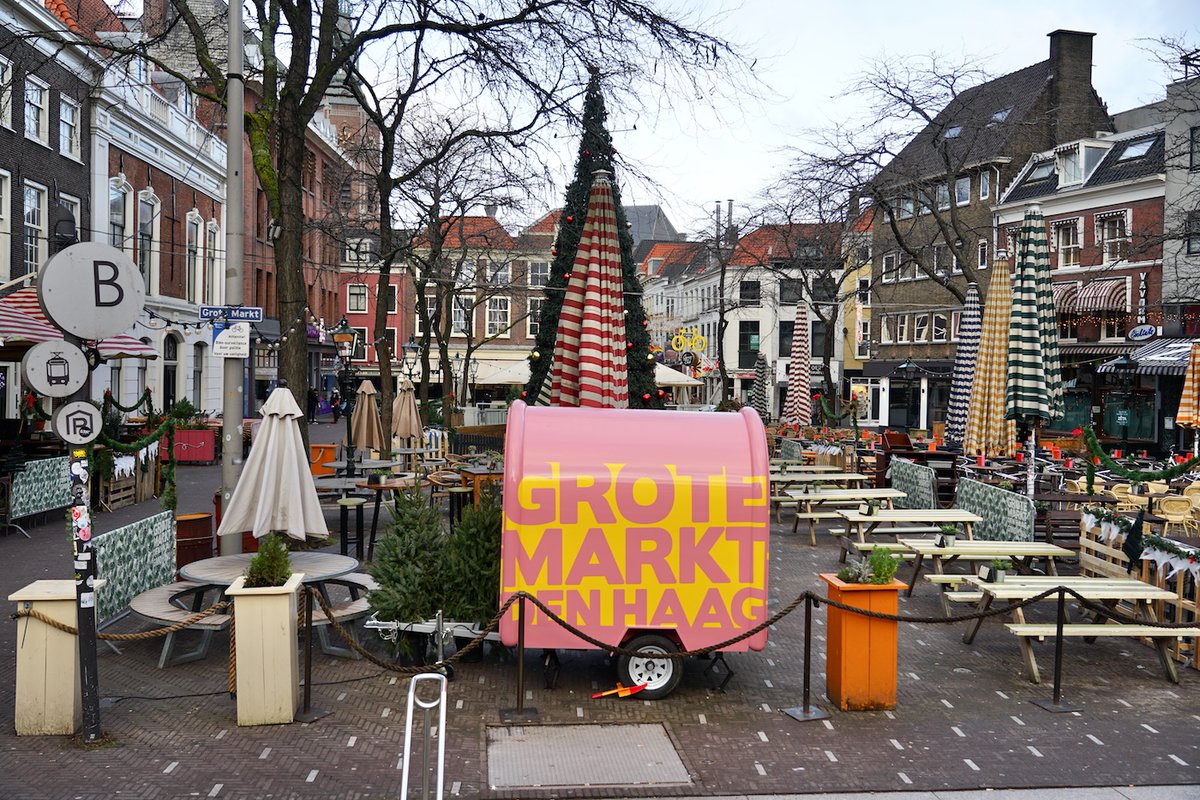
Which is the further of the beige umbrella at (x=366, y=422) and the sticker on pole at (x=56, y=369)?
the beige umbrella at (x=366, y=422)

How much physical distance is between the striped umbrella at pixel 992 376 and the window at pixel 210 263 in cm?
2972

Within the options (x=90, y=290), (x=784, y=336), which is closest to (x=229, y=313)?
(x=90, y=290)

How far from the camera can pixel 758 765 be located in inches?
250

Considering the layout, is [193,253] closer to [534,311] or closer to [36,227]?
[36,227]

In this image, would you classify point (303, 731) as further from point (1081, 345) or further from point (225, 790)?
point (1081, 345)

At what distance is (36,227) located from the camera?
26.0 metres

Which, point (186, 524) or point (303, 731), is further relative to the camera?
point (186, 524)

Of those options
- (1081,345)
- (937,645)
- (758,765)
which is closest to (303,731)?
(758,765)

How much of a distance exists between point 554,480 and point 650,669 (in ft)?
5.22

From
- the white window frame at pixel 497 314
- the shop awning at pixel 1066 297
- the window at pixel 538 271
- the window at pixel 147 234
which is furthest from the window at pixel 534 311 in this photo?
the shop awning at pixel 1066 297

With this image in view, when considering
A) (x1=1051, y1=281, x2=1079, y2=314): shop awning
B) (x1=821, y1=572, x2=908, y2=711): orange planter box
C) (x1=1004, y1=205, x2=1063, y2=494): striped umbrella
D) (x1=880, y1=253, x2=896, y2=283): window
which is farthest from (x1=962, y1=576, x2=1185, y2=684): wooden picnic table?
(x1=880, y1=253, x2=896, y2=283): window

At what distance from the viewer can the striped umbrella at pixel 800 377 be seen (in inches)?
1179

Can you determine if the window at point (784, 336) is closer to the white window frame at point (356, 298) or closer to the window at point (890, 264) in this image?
the window at point (890, 264)

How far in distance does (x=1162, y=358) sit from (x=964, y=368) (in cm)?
1504
